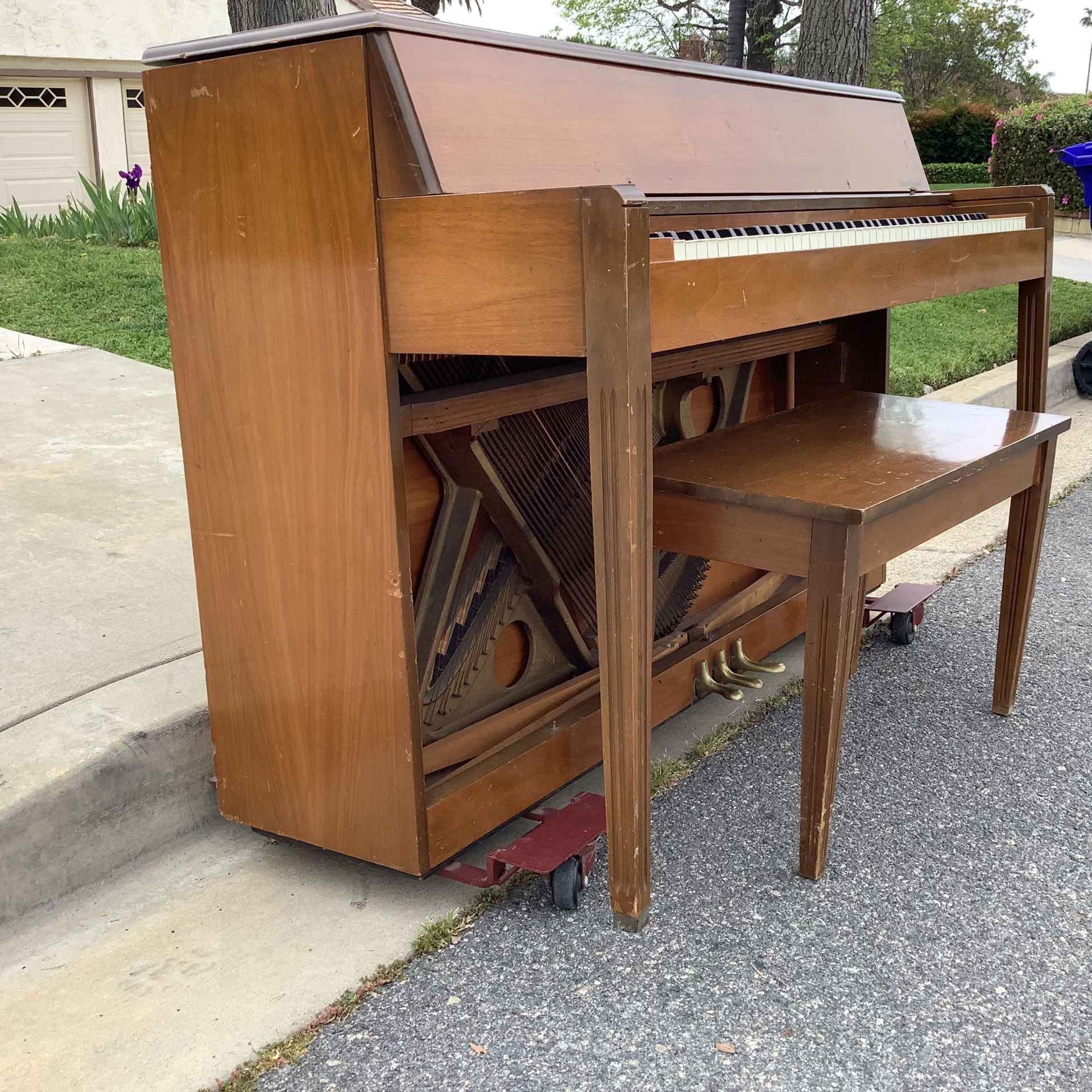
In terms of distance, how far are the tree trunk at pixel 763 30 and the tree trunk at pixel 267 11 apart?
65.5 ft

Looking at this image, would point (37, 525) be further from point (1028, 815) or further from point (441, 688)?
point (1028, 815)

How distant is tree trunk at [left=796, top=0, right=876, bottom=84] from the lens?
5.12m

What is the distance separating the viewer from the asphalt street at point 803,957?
4.82 ft

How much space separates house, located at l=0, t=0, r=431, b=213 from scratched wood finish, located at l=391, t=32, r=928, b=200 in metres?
10.5

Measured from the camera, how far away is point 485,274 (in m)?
1.49

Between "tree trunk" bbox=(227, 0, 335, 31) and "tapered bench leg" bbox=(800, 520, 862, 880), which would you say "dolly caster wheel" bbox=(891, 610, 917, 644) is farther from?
"tree trunk" bbox=(227, 0, 335, 31)

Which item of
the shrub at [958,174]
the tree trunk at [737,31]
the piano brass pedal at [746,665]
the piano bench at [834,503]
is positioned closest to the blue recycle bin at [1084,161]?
the piano bench at [834,503]

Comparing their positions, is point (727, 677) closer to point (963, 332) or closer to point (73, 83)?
point (963, 332)

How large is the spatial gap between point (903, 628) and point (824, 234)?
131 centimetres

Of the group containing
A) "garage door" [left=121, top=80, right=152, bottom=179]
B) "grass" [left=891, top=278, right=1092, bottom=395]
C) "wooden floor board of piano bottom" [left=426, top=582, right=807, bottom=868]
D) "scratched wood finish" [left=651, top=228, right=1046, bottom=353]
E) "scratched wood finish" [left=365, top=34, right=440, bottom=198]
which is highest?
"garage door" [left=121, top=80, right=152, bottom=179]

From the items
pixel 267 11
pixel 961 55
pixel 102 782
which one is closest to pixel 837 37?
pixel 267 11

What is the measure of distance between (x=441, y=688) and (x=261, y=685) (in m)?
0.31

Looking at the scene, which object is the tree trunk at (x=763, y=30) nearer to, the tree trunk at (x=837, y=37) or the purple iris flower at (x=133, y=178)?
the purple iris flower at (x=133, y=178)

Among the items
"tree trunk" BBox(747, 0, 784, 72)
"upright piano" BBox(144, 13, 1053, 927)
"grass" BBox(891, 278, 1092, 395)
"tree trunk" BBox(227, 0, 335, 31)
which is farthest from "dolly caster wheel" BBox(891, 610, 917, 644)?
"tree trunk" BBox(747, 0, 784, 72)
